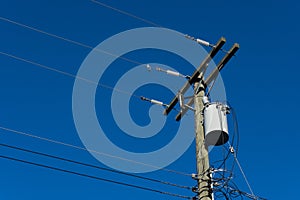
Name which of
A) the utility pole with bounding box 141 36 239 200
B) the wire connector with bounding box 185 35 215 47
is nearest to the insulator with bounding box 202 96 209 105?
the utility pole with bounding box 141 36 239 200

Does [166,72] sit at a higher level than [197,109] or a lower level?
higher

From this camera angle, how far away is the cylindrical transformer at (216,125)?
8164 millimetres

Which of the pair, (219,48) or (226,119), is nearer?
(226,119)

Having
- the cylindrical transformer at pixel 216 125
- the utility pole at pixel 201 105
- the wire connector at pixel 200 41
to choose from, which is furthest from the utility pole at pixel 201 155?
the wire connector at pixel 200 41

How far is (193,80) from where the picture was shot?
31.2 ft

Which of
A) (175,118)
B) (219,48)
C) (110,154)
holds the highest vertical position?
(219,48)

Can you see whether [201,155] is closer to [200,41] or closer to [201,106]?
[201,106]

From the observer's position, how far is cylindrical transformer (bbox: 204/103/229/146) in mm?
8164

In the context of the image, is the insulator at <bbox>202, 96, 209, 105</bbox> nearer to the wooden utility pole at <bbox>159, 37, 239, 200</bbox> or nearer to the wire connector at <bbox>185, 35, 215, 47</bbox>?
the wooden utility pole at <bbox>159, 37, 239, 200</bbox>

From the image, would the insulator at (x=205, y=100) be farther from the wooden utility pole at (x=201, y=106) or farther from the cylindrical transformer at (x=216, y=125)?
the cylindrical transformer at (x=216, y=125)

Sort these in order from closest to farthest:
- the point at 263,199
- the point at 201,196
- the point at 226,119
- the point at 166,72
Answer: the point at 201,196 < the point at 226,119 < the point at 263,199 < the point at 166,72

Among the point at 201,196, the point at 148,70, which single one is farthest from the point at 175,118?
the point at 201,196

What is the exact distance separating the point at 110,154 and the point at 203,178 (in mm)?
2500

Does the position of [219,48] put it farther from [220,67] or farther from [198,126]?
[198,126]
